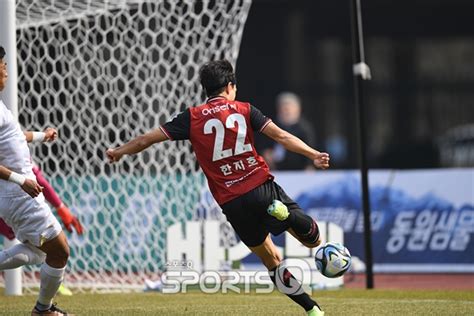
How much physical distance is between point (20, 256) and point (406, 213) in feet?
22.4

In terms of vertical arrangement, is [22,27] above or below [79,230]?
above

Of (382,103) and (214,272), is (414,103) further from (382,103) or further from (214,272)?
(214,272)

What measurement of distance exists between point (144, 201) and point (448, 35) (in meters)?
10.1

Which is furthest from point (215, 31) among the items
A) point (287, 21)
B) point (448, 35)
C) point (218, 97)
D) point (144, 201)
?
point (448, 35)

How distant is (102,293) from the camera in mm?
12328

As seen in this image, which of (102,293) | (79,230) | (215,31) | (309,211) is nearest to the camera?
(79,230)

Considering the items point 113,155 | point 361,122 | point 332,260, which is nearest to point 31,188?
point 113,155

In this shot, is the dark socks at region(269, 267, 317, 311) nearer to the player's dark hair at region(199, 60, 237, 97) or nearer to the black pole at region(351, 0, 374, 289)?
the player's dark hair at region(199, 60, 237, 97)

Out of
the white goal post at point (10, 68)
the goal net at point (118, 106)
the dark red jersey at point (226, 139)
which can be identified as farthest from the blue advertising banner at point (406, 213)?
the dark red jersey at point (226, 139)

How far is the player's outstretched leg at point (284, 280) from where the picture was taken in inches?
349

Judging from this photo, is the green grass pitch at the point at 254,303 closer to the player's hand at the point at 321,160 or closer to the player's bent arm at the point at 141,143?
the player's hand at the point at 321,160

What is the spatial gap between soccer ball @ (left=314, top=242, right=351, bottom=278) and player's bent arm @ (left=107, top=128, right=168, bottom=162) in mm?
1514

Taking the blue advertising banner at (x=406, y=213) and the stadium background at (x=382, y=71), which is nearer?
the blue advertising banner at (x=406, y=213)

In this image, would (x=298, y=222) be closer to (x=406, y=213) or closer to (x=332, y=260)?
(x=332, y=260)
